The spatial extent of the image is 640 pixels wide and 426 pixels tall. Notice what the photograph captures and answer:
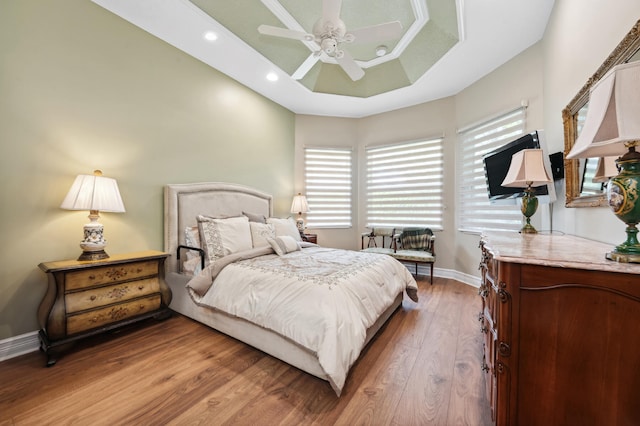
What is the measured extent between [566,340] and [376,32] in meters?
2.55

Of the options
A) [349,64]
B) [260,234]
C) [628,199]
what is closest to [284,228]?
[260,234]

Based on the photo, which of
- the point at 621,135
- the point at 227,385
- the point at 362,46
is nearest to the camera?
the point at 621,135

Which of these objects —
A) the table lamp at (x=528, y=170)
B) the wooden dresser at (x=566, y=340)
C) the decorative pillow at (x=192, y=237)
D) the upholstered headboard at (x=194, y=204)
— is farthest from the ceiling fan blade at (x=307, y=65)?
the wooden dresser at (x=566, y=340)

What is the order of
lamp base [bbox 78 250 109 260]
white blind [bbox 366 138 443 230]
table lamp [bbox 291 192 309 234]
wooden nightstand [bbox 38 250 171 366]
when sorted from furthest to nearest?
table lamp [bbox 291 192 309 234], white blind [bbox 366 138 443 230], lamp base [bbox 78 250 109 260], wooden nightstand [bbox 38 250 171 366]

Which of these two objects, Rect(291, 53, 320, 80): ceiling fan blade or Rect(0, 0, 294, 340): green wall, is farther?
Rect(291, 53, 320, 80): ceiling fan blade

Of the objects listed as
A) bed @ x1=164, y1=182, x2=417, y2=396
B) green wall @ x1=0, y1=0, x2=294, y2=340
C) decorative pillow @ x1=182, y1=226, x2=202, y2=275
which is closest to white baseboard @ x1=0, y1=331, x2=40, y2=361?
green wall @ x1=0, y1=0, x2=294, y2=340

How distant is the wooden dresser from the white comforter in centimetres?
82

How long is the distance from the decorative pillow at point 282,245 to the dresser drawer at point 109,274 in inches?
45.3

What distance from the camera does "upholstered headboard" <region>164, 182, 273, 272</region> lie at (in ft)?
9.41

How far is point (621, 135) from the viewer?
84cm

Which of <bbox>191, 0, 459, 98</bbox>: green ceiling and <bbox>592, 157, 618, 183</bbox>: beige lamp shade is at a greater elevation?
<bbox>191, 0, 459, 98</bbox>: green ceiling

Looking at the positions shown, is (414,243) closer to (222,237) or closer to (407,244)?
(407,244)

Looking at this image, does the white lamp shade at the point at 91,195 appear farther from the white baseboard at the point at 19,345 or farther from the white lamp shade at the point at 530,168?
the white lamp shade at the point at 530,168

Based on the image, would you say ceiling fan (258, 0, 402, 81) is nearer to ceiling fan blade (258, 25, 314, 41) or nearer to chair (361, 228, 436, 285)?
ceiling fan blade (258, 25, 314, 41)
